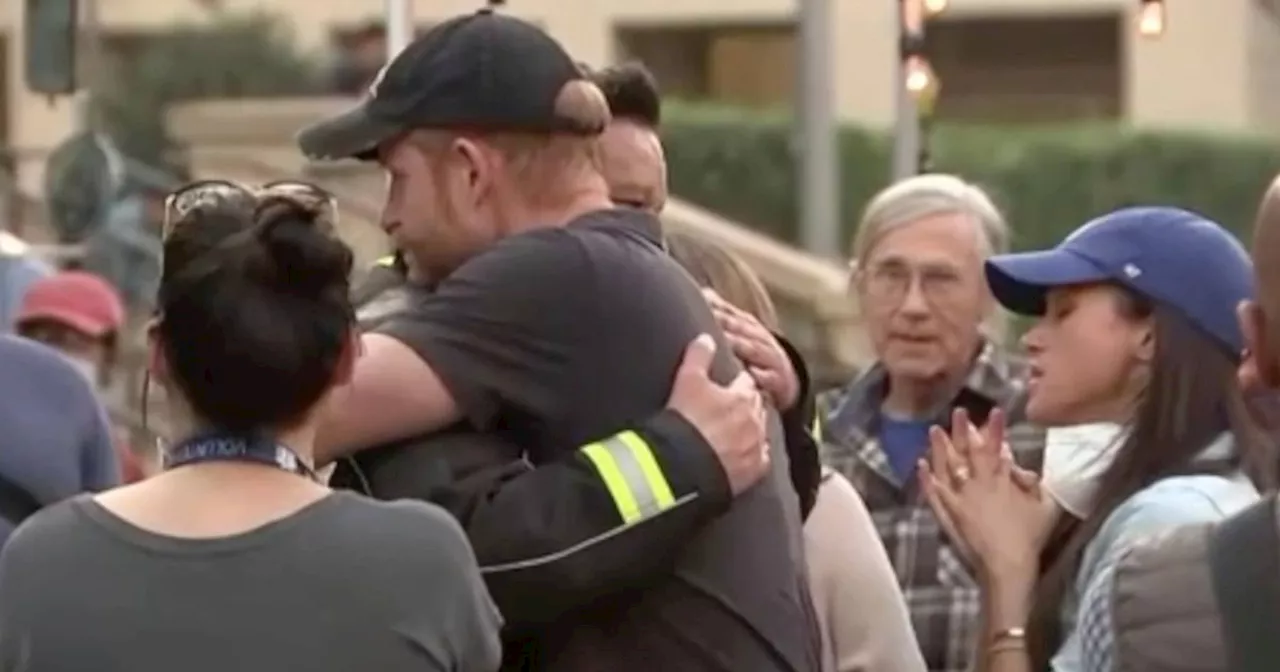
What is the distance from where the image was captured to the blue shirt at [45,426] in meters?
4.70

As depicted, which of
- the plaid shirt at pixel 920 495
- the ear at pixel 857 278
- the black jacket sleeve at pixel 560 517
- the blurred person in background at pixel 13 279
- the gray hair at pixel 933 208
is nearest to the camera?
the black jacket sleeve at pixel 560 517

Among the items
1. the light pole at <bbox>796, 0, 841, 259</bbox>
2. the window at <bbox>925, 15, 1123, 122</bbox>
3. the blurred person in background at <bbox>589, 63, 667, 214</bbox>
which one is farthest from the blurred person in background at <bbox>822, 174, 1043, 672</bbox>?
the window at <bbox>925, 15, 1123, 122</bbox>

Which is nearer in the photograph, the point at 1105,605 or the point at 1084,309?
the point at 1105,605

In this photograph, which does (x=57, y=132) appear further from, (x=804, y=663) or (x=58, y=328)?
(x=804, y=663)

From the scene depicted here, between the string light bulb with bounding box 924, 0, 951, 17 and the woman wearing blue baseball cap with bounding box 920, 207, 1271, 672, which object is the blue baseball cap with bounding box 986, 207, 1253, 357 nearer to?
the woman wearing blue baseball cap with bounding box 920, 207, 1271, 672

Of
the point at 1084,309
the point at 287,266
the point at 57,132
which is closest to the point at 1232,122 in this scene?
the point at 57,132

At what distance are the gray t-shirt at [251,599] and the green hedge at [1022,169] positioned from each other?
62.6ft

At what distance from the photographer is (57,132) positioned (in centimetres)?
2802

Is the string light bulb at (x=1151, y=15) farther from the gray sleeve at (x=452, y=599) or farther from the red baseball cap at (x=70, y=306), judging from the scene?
the gray sleeve at (x=452, y=599)

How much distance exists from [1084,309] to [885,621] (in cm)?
62

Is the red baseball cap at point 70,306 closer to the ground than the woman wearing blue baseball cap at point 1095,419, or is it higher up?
closer to the ground

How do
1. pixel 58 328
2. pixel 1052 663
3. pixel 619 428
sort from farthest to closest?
pixel 58 328 → pixel 1052 663 → pixel 619 428

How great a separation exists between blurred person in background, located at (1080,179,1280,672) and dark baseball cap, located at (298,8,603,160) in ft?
3.64

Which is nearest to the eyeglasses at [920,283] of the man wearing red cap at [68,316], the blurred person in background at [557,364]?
the blurred person in background at [557,364]
